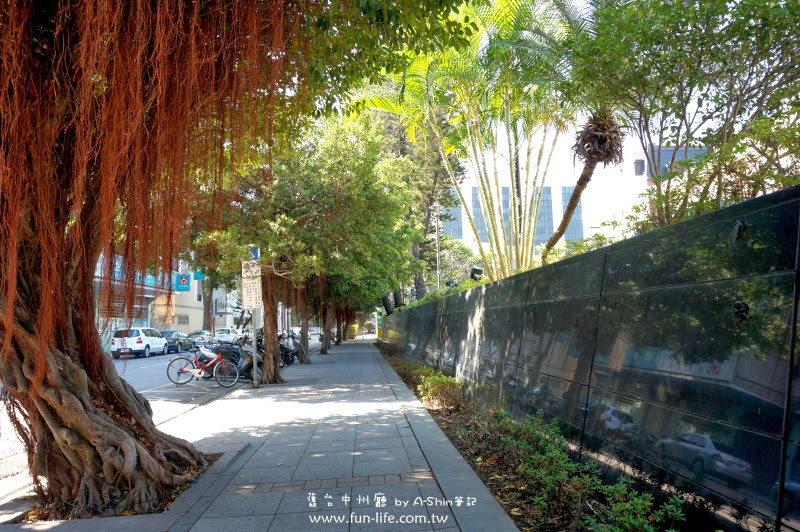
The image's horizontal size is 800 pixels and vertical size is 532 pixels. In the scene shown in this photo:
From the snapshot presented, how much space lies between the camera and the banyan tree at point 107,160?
2.97m

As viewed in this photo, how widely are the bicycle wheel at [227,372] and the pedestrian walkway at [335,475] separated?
3965 mm

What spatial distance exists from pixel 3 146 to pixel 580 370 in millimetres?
4439

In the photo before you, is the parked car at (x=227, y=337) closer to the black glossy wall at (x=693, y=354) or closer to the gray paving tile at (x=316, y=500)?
the gray paving tile at (x=316, y=500)

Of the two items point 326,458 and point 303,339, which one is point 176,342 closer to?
point 303,339

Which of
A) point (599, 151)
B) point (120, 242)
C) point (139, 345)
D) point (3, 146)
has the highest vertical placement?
point (599, 151)

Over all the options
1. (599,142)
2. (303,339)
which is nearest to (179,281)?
(599,142)

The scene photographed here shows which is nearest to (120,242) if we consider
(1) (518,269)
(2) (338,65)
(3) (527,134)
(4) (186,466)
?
(4) (186,466)

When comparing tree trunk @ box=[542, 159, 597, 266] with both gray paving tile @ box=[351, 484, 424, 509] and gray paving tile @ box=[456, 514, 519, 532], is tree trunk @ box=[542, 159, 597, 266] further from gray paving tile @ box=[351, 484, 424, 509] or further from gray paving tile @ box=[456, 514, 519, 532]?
gray paving tile @ box=[456, 514, 519, 532]

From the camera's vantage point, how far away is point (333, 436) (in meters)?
7.11

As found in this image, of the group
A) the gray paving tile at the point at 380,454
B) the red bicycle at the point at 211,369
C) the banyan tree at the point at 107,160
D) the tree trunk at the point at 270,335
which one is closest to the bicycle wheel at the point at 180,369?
the red bicycle at the point at 211,369

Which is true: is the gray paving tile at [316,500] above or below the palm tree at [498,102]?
below

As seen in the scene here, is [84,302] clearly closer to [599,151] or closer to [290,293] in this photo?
[599,151]

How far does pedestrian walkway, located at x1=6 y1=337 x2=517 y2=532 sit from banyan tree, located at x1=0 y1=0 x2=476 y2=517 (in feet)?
2.43

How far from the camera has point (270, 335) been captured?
1500 centimetres
